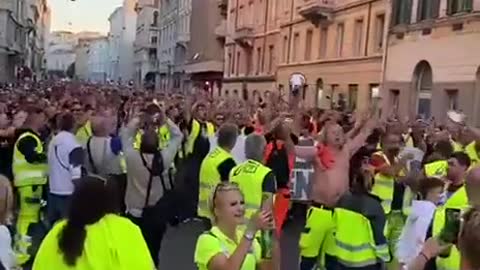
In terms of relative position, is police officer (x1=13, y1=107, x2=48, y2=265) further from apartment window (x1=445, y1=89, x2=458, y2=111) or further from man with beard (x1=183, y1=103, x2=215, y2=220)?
apartment window (x1=445, y1=89, x2=458, y2=111)

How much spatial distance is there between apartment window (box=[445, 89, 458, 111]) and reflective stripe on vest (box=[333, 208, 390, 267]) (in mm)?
18390

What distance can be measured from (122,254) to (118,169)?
18.1 ft

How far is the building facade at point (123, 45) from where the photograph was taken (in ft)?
466

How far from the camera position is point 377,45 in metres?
31.7

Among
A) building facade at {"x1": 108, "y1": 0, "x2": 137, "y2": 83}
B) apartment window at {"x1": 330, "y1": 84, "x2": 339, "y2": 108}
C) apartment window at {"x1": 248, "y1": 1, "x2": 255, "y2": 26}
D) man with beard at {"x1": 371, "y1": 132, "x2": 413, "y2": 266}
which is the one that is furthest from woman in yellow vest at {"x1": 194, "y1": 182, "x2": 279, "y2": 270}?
building facade at {"x1": 108, "y1": 0, "x2": 137, "y2": 83}

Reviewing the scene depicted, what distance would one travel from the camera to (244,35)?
5356 cm

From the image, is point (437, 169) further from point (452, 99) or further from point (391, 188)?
point (452, 99)

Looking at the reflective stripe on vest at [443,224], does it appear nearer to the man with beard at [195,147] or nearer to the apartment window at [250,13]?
the man with beard at [195,147]

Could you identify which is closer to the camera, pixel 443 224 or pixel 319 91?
pixel 443 224

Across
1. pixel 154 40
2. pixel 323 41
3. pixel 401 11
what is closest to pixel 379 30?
pixel 401 11

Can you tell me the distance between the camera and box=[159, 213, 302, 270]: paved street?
10703mm

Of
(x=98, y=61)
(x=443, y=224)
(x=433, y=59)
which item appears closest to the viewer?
(x=443, y=224)

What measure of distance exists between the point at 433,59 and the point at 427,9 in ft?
5.39

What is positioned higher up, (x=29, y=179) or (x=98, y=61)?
(x=29, y=179)
